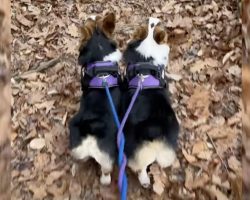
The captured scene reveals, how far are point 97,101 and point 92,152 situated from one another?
27 centimetres

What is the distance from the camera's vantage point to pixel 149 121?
2252mm

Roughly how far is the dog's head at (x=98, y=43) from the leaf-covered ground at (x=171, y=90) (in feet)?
1.30

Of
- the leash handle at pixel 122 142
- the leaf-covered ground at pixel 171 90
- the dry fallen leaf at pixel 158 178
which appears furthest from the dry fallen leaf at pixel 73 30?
the dry fallen leaf at pixel 158 178

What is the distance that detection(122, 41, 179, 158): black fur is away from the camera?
222 cm

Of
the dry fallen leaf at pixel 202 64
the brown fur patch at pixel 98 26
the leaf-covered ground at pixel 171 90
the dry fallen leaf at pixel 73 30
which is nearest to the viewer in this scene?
the leaf-covered ground at pixel 171 90

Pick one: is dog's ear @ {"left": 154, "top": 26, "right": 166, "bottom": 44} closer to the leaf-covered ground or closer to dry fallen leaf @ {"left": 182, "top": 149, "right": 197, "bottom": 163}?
the leaf-covered ground

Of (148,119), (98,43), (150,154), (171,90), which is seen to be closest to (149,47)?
(98,43)

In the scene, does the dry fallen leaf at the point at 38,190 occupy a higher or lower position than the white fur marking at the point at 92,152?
lower

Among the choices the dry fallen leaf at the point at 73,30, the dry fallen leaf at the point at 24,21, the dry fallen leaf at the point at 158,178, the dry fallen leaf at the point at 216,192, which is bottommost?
the dry fallen leaf at the point at 216,192

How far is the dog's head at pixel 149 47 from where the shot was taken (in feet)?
8.79

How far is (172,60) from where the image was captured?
3242 millimetres

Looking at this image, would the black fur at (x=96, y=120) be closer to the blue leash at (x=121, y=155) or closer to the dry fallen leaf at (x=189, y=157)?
the blue leash at (x=121, y=155)

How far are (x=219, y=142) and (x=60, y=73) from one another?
1208mm

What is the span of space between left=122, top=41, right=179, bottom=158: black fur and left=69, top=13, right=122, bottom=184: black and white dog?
8 centimetres
